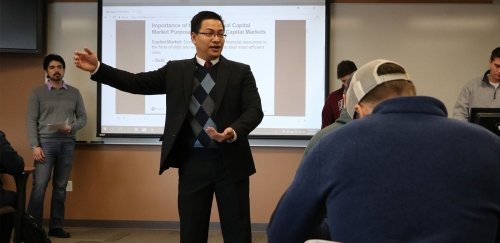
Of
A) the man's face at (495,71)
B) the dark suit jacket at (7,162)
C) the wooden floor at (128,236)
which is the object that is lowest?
the wooden floor at (128,236)

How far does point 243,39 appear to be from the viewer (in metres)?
5.27

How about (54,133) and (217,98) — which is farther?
(54,133)

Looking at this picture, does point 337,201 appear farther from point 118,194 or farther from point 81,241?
point 118,194

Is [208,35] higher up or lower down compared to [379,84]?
higher up

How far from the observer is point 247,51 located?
5277 mm

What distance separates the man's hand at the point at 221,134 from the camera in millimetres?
2281

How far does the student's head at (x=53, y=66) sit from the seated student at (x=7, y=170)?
1.80 metres

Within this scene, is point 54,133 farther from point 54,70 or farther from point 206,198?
point 206,198

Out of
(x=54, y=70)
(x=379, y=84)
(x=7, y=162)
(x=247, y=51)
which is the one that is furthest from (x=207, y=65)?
(x=54, y=70)

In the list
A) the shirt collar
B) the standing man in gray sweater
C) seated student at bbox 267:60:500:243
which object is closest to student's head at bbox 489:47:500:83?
the shirt collar

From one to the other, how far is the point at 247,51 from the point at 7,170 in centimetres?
258

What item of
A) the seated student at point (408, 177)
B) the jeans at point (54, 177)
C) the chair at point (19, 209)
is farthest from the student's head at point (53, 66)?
the seated student at point (408, 177)

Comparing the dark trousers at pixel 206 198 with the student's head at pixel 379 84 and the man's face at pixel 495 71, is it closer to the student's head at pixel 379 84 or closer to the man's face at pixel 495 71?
the student's head at pixel 379 84

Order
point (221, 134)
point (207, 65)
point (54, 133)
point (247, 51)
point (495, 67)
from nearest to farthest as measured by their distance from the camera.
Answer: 1. point (221, 134)
2. point (207, 65)
3. point (495, 67)
4. point (54, 133)
5. point (247, 51)
